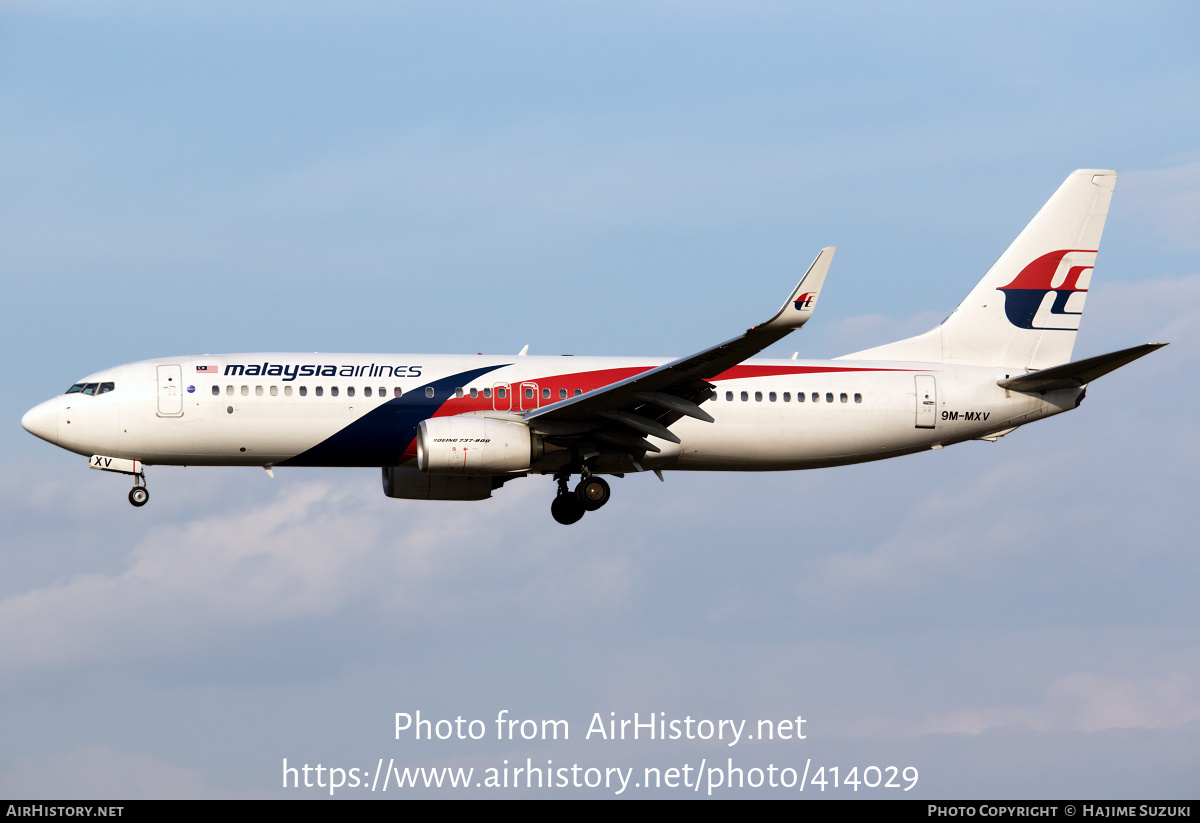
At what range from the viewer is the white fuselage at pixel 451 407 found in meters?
34.4

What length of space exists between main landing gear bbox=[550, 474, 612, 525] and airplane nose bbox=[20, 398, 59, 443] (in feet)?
41.0

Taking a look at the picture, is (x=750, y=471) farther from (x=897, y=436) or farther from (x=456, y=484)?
(x=456, y=484)

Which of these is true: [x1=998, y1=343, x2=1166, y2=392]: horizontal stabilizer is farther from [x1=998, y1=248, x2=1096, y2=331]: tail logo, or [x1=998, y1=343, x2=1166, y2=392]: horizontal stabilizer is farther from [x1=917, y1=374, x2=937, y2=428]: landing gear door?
[x1=998, y1=248, x2=1096, y2=331]: tail logo

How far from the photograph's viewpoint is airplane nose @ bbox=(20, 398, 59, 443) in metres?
34.8

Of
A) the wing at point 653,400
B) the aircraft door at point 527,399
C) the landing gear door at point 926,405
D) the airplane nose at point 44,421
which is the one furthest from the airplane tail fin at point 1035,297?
the airplane nose at point 44,421

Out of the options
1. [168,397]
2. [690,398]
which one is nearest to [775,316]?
[690,398]

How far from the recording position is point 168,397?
34.5 meters

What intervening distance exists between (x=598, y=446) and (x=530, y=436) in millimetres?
2127

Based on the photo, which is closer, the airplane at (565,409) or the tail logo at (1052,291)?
the airplane at (565,409)

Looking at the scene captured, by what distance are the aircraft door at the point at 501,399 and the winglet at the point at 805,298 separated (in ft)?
28.5

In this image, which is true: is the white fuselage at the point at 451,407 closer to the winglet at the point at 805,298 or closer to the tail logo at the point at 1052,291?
the tail logo at the point at 1052,291

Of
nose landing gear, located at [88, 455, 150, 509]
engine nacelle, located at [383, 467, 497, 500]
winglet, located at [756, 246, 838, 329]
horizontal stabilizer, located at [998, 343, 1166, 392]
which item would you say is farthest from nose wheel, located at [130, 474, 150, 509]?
horizontal stabilizer, located at [998, 343, 1166, 392]
